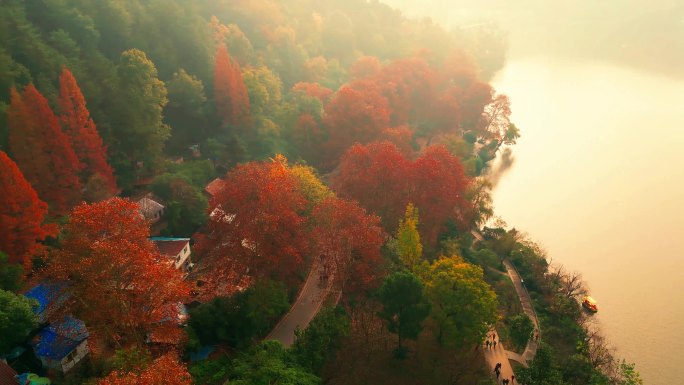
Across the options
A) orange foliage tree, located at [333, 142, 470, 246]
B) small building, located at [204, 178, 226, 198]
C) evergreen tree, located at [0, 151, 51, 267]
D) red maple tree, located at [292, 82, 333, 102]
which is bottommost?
evergreen tree, located at [0, 151, 51, 267]

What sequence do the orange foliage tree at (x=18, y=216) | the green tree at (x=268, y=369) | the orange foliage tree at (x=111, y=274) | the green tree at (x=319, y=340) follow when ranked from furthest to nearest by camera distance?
the orange foliage tree at (x=18, y=216) < the green tree at (x=319, y=340) < the orange foliage tree at (x=111, y=274) < the green tree at (x=268, y=369)

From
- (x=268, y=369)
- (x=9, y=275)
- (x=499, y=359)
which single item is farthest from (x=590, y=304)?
(x=9, y=275)

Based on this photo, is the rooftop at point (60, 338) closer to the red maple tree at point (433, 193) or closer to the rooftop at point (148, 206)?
the rooftop at point (148, 206)

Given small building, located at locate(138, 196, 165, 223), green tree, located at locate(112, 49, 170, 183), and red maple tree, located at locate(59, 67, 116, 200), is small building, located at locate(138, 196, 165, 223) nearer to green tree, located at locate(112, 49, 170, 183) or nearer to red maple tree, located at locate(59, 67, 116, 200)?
red maple tree, located at locate(59, 67, 116, 200)

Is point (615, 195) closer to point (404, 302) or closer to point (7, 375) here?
point (404, 302)

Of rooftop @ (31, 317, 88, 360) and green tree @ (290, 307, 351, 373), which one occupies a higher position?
green tree @ (290, 307, 351, 373)

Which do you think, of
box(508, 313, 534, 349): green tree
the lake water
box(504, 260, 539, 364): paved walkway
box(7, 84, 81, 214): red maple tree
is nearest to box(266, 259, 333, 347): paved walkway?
box(508, 313, 534, 349): green tree

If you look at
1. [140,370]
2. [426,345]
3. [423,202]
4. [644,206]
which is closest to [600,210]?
[644,206]

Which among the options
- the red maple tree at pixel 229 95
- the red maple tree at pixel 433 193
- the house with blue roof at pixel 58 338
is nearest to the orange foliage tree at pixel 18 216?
the house with blue roof at pixel 58 338

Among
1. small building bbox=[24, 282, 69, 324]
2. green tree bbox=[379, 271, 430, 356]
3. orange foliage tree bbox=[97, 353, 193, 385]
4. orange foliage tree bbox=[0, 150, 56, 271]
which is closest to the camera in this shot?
orange foliage tree bbox=[97, 353, 193, 385]
